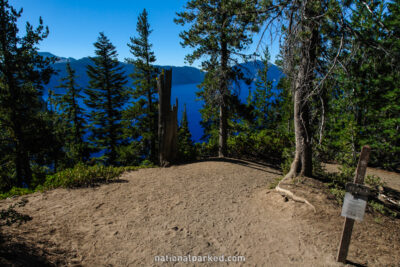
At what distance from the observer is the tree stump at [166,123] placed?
948 centimetres

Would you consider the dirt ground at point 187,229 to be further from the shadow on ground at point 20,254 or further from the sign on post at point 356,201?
the sign on post at point 356,201

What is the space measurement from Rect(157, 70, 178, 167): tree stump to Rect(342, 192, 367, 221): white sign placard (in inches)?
302

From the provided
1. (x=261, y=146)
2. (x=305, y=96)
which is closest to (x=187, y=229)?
(x=305, y=96)

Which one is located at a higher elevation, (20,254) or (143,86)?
(143,86)

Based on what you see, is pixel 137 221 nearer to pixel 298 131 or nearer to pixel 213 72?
pixel 298 131

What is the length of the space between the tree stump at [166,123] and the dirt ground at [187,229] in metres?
2.98

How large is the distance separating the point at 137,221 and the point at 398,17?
14.4 meters

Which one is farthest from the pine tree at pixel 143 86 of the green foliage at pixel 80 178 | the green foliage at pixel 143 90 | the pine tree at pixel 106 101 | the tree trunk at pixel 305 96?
the tree trunk at pixel 305 96

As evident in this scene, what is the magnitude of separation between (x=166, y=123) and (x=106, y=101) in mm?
12170

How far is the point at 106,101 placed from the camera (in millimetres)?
19219

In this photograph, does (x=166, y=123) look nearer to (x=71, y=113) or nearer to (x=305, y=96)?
(x=305, y=96)

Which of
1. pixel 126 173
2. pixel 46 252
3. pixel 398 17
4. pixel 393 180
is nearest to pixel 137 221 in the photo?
pixel 46 252

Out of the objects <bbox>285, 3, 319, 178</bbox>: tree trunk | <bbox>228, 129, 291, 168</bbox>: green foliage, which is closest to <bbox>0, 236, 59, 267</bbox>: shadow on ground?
<bbox>285, 3, 319, 178</bbox>: tree trunk

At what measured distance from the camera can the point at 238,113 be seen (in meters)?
11.2
